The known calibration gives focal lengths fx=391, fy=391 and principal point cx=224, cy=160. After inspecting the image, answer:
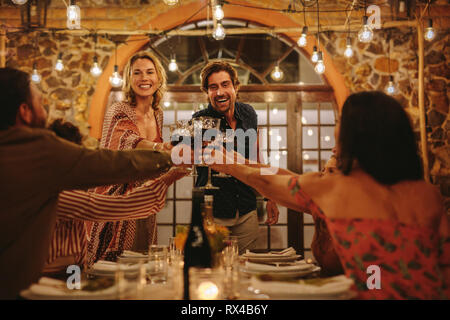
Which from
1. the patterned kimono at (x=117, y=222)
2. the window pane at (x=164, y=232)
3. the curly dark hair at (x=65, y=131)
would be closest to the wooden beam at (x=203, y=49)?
the window pane at (x=164, y=232)

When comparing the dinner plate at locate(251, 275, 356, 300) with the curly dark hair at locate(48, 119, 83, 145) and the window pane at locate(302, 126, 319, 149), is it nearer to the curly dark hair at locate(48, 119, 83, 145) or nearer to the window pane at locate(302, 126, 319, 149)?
the curly dark hair at locate(48, 119, 83, 145)

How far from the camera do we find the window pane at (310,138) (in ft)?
17.4

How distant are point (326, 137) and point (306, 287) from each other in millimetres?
4462

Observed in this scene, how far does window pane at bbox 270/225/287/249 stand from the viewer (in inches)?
206

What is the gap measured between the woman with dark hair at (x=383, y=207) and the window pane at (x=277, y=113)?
13.0 ft

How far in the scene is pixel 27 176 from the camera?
1.18 m

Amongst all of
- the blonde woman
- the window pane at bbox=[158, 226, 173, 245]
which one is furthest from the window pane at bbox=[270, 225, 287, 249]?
the blonde woman

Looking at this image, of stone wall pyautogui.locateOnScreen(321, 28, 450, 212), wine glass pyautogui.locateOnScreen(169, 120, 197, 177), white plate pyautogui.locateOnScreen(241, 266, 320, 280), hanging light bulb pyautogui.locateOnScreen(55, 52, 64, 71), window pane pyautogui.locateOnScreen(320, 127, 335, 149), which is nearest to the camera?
white plate pyautogui.locateOnScreen(241, 266, 320, 280)

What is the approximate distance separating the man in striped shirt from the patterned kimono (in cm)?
85

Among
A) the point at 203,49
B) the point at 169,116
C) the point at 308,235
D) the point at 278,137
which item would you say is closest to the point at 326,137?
the point at 278,137

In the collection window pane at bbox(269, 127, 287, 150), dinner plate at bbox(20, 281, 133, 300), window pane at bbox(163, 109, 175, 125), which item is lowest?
dinner plate at bbox(20, 281, 133, 300)
